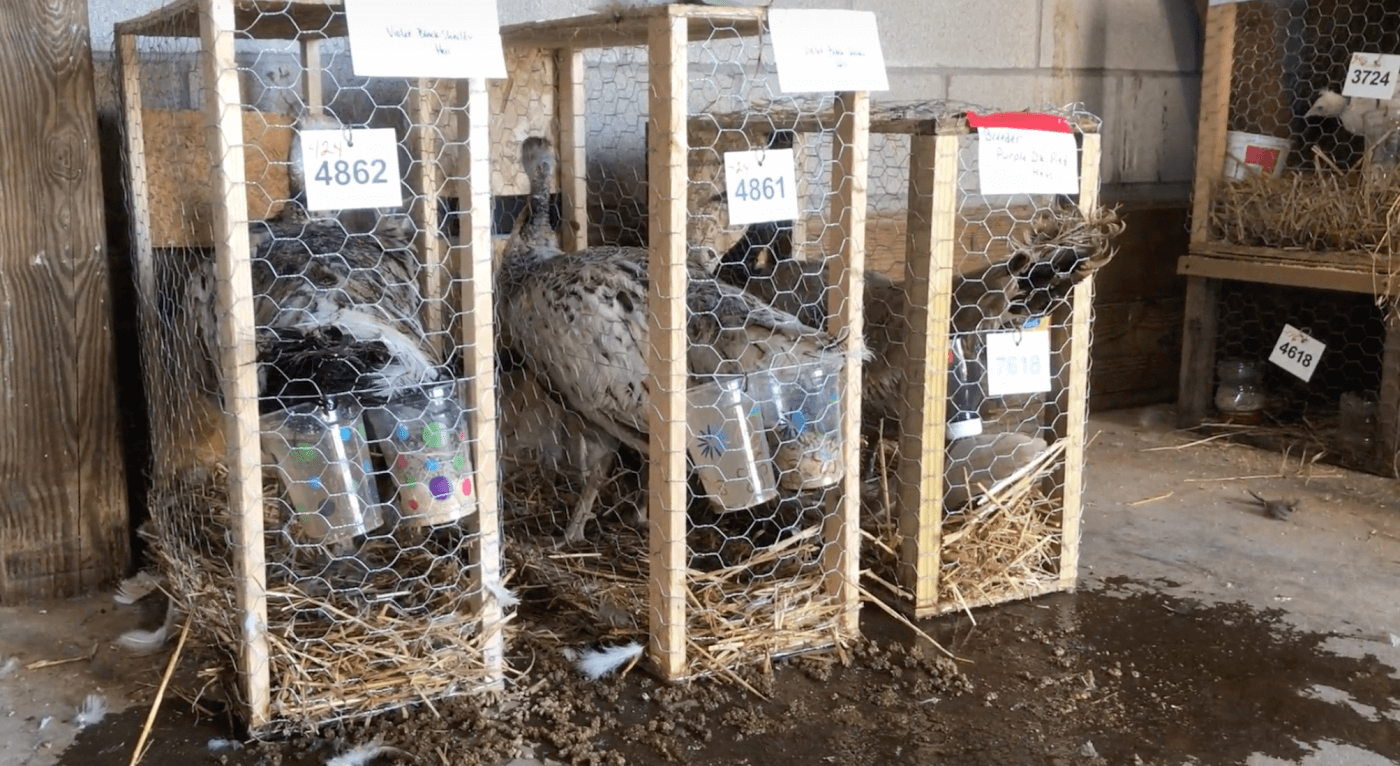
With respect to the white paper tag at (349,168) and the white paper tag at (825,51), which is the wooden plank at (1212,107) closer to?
the white paper tag at (825,51)

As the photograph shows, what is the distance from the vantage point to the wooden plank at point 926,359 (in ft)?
6.73

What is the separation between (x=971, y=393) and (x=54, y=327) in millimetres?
1673

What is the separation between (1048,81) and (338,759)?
2820mm

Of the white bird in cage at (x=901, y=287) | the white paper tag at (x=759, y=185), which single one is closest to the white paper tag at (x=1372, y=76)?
the white bird in cage at (x=901, y=287)

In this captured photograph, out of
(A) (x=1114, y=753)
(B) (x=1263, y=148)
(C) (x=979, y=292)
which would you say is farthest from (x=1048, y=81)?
(A) (x=1114, y=753)

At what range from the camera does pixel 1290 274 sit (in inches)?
124

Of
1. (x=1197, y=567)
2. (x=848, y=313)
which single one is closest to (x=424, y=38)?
(x=848, y=313)

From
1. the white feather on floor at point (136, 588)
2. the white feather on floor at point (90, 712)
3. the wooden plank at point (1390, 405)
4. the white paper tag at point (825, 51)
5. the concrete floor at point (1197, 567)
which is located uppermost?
the white paper tag at point (825, 51)

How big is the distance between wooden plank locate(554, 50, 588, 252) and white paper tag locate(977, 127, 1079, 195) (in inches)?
37.8

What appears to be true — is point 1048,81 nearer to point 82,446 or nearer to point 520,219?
point 520,219

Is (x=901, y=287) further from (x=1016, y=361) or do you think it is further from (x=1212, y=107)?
(x=1212, y=107)

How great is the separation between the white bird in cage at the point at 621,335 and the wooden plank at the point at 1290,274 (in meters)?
1.71

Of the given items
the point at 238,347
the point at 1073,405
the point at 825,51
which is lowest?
the point at 1073,405

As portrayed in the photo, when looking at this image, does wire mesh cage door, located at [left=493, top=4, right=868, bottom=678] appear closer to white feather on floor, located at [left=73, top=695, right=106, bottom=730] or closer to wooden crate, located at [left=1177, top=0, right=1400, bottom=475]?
white feather on floor, located at [left=73, top=695, right=106, bottom=730]
